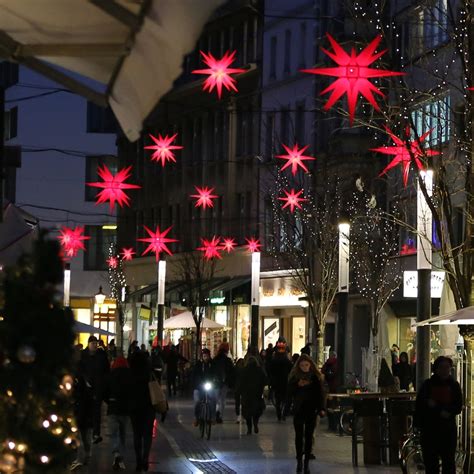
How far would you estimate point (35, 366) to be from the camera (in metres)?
6.53

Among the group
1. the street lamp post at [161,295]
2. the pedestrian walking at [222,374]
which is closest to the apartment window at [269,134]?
the street lamp post at [161,295]

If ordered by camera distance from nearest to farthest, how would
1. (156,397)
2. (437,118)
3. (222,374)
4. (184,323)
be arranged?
(156,397)
(437,118)
(222,374)
(184,323)

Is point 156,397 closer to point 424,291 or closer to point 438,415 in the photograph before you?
point 438,415

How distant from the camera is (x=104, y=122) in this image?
275ft

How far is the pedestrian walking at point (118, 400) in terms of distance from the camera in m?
19.9

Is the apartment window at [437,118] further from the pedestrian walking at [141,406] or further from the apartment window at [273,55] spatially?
the apartment window at [273,55]

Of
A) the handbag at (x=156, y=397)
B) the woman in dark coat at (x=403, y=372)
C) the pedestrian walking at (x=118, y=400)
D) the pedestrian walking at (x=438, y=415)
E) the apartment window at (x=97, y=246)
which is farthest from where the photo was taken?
the apartment window at (x=97, y=246)

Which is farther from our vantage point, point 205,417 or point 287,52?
point 287,52

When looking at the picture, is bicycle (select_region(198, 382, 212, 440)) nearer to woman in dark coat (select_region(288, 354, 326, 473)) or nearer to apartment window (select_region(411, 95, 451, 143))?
apartment window (select_region(411, 95, 451, 143))

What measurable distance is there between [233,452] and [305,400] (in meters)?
4.62

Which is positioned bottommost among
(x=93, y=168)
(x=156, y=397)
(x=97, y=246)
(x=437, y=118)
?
(x=156, y=397)

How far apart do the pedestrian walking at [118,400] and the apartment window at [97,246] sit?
6190 centimetres

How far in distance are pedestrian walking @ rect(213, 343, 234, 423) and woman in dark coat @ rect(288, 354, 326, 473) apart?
9.70 m

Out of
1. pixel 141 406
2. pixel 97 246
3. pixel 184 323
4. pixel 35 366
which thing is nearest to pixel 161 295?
pixel 184 323
